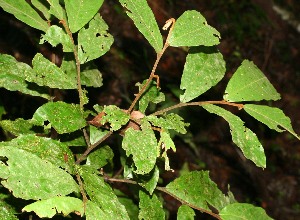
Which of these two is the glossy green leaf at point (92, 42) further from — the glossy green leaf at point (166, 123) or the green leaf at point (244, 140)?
the green leaf at point (244, 140)

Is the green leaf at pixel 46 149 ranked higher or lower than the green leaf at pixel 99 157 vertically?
higher

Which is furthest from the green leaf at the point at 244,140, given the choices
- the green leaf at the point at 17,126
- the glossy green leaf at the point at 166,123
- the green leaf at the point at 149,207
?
the green leaf at the point at 17,126

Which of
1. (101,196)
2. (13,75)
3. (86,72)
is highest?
(13,75)

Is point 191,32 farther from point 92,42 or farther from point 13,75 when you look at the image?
point 13,75

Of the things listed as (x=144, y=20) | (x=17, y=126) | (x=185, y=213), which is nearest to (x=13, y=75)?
(x=17, y=126)

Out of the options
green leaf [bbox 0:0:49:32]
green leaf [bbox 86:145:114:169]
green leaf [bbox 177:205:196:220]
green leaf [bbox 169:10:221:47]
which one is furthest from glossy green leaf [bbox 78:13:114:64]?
green leaf [bbox 177:205:196:220]

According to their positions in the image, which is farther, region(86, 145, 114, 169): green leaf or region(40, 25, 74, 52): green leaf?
region(86, 145, 114, 169): green leaf

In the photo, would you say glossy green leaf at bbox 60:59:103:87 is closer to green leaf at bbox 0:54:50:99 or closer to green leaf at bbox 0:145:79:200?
green leaf at bbox 0:54:50:99
